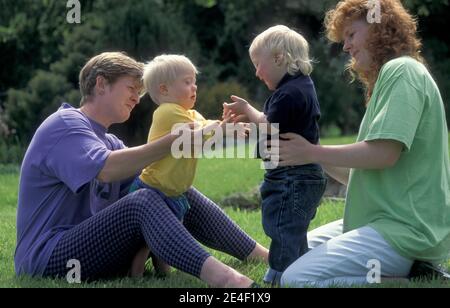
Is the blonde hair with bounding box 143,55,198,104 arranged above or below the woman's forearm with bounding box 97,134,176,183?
above

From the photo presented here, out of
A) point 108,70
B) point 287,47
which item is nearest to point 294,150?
point 287,47

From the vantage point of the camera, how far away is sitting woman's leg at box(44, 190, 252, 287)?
3.83m

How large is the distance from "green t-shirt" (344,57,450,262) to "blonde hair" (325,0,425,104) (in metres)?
0.12

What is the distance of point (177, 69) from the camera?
4.08m

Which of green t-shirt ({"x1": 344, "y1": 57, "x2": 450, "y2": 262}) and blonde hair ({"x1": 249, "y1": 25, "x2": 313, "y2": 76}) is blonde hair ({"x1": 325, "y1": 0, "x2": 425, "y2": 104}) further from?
blonde hair ({"x1": 249, "y1": 25, "x2": 313, "y2": 76})

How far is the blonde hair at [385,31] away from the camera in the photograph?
4.02 meters

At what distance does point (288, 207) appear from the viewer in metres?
3.99

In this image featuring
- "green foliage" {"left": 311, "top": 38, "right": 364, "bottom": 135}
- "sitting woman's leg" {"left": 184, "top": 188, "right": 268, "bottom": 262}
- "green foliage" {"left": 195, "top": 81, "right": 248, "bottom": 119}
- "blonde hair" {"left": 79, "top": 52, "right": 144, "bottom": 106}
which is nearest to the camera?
"blonde hair" {"left": 79, "top": 52, "right": 144, "bottom": 106}

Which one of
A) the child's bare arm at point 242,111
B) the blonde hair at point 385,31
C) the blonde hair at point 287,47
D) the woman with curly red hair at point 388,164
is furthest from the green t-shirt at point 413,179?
the child's bare arm at point 242,111

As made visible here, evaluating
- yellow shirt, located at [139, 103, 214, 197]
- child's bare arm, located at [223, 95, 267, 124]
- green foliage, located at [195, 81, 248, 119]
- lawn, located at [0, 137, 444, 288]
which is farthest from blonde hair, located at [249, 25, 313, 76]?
green foliage, located at [195, 81, 248, 119]

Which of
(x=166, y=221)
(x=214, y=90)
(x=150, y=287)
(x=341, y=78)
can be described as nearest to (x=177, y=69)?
(x=166, y=221)
